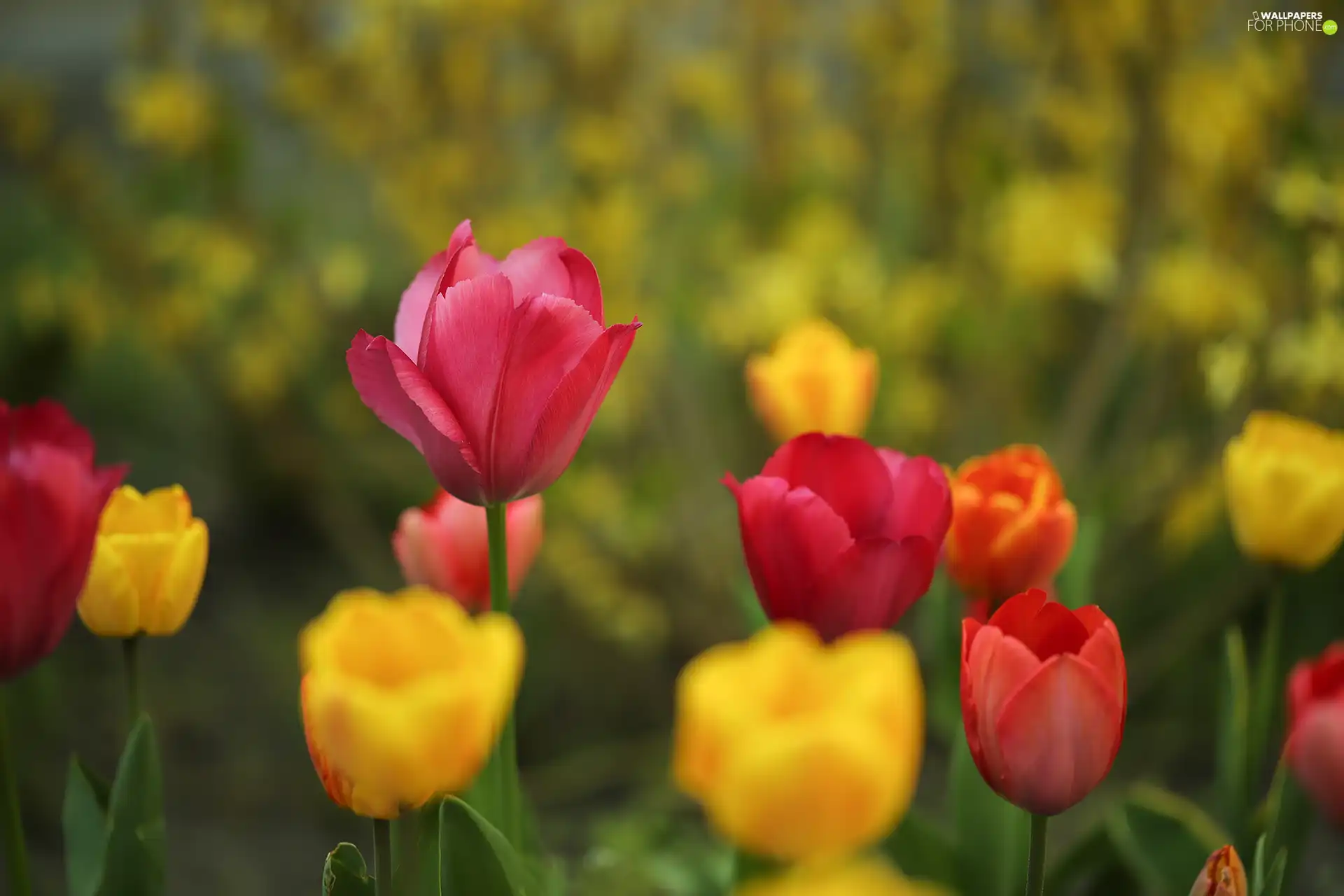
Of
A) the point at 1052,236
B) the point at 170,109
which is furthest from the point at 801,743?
the point at 170,109

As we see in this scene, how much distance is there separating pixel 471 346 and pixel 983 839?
30 cm

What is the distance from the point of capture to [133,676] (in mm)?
349

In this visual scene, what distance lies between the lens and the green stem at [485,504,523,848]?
1.01 ft

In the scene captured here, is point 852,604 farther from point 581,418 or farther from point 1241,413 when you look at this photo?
point 1241,413

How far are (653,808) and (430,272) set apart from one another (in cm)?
95

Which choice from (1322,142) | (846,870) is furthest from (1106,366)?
(846,870)

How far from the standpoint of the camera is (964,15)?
134cm

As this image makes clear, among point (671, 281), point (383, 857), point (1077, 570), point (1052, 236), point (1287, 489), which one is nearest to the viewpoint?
point (383, 857)

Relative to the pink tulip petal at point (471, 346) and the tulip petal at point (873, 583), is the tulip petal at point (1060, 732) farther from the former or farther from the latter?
the pink tulip petal at point (471, 346)

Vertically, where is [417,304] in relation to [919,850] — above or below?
above

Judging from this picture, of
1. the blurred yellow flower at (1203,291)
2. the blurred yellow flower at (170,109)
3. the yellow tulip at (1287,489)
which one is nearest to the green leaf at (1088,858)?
the yellow tulip at (1287,489)

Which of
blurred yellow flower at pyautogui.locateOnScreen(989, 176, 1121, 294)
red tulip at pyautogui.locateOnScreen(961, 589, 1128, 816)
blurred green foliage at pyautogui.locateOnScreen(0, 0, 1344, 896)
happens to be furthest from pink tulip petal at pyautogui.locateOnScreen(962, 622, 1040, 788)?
blurred yellow flower at pyautogui.locateOnScreen(989, 176, 1121, 294)

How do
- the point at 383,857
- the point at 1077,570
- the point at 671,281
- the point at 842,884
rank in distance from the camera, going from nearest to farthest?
the point at 842,884 → the point at 383,857 → the point at 1077,570 → the point at 671,281

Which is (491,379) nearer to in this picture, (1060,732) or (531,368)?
(531,368)
